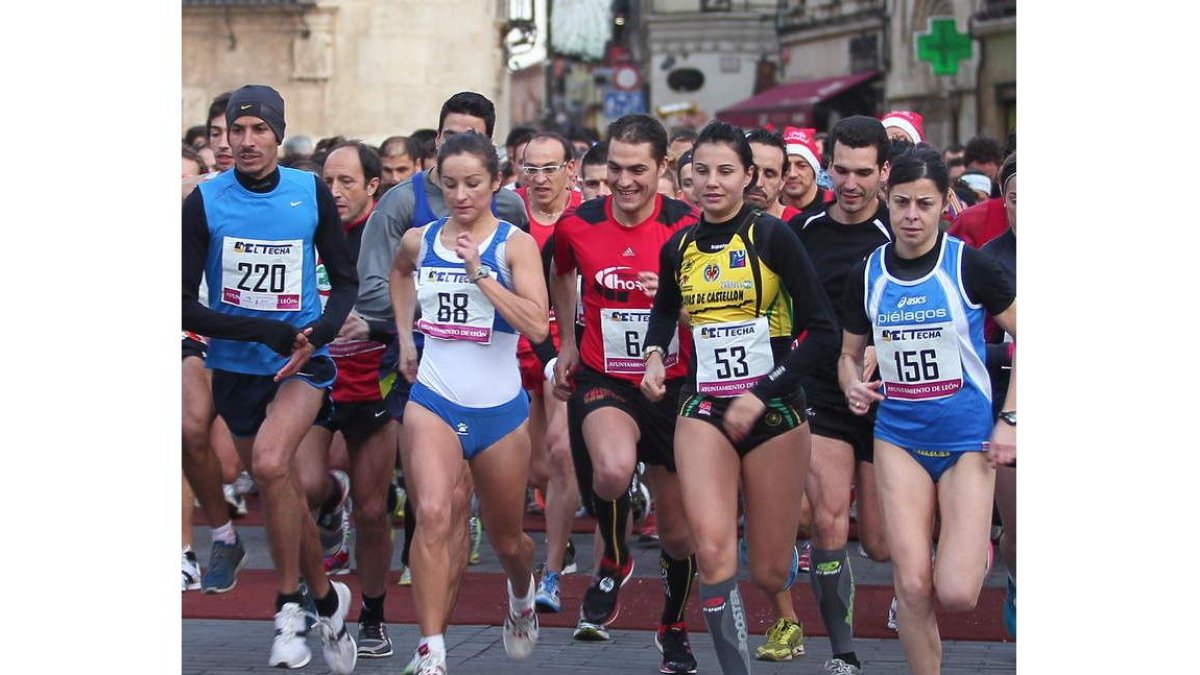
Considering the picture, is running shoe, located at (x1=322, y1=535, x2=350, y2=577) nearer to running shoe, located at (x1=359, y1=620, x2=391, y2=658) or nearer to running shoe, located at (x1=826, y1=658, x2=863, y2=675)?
running shoe, located at (x1=359, y1=620, x2=391, y2=658)

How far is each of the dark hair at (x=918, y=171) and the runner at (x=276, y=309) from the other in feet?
7.44

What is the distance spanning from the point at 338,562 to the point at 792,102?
117ft

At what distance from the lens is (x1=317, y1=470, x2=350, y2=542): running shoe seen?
30.9 ft

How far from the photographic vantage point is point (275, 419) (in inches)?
308

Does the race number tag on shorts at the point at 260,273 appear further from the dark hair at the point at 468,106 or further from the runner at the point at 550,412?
the runner at the point at 550,412

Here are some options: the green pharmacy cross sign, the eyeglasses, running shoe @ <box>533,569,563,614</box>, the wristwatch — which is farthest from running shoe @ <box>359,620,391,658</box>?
the green pharmacy cross sign

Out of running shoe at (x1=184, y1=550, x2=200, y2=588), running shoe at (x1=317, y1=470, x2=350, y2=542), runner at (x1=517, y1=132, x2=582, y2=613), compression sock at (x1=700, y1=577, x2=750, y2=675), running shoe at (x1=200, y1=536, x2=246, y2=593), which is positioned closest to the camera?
compression sock at (x1=700, y1=577, x2=750, y2=675)

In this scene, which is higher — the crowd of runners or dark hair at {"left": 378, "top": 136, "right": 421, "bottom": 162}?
dark hair at {"left": 378, "top": 136, "right": 421, "bottom": 162}

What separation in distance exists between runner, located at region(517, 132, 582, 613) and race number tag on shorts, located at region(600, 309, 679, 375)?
1241 mm

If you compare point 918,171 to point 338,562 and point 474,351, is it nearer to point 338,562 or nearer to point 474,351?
point 474,351

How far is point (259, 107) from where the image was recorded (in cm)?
786

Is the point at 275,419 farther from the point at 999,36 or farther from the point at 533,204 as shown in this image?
the point at 999,36
